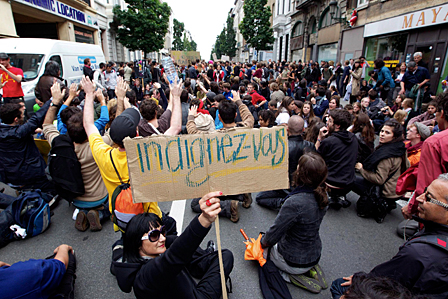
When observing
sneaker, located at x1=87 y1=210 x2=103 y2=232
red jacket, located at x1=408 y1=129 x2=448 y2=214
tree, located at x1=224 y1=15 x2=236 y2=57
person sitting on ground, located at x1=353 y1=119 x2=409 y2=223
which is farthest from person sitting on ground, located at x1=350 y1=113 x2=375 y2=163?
Answer: tree, located at x1=224 y1=15 x2=236 y2=57

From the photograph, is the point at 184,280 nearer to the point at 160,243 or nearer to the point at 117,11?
the point at 160,243

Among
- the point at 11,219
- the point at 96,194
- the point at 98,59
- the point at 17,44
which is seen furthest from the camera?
the point at 98,59

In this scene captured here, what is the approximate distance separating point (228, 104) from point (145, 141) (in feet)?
7.95

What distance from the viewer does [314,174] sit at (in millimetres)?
2305

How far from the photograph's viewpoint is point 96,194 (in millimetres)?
3590

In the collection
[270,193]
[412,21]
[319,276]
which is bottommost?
[319,276]

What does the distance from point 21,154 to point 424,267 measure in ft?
15.6

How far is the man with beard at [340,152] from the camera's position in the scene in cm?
379

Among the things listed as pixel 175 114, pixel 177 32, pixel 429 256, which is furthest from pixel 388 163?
pixel 177 32

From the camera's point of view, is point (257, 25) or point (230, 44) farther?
point (230, 44)

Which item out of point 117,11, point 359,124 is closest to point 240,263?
point 359,124

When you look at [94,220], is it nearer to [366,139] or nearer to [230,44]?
[366,139]

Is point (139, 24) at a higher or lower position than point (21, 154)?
higher

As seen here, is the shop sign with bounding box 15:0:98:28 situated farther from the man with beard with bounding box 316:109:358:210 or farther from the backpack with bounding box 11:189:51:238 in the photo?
the man with beard with bounding box 316:109:358:210
